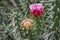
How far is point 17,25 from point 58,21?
332mm

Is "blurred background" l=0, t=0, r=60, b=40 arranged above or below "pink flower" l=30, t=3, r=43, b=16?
below

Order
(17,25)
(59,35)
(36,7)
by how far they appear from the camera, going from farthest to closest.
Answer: (17,25)
(59,35)
(36,7)

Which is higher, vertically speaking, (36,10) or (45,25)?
(36,10)

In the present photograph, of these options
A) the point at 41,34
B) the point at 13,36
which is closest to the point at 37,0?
the point at 13,36

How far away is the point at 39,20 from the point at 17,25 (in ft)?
0.89

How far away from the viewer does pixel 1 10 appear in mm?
2320

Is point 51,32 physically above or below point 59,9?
below

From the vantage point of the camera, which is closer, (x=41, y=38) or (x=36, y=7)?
(x=36, y=7)

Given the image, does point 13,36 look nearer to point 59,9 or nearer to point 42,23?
point 42,23

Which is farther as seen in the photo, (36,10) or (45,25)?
(45,25)

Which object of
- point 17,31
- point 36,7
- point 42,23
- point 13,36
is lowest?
point 13,36

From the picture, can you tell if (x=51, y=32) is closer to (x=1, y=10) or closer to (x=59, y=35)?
(x=59, y=35)

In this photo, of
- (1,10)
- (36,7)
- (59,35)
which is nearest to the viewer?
(36,7)

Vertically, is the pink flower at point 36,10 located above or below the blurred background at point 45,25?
above
